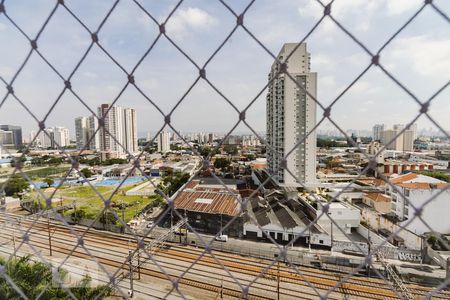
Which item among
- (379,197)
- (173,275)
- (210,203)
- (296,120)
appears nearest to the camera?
(173,275)

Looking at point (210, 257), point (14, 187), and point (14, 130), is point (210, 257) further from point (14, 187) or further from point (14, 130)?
point (14, 187)

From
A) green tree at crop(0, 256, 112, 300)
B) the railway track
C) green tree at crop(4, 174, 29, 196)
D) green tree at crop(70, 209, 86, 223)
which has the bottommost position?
the railway track

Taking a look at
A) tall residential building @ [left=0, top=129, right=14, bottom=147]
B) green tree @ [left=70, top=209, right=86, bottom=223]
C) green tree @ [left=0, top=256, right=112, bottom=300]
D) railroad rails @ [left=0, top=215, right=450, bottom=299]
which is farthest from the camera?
green tree @ [left=70, top=209, right=86, bottom=223]

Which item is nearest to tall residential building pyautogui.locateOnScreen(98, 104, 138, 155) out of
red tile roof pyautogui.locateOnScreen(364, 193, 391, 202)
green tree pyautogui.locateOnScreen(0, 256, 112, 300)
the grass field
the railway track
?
the grass field

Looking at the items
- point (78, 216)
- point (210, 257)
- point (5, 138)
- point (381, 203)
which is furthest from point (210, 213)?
point (381, 203)

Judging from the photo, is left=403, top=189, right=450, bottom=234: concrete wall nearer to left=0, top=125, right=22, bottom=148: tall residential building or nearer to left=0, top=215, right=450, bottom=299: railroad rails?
left=0, top=215, right=450, bottom=299: railroad rails

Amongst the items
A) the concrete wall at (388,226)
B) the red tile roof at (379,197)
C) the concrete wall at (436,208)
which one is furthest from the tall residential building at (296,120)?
the concrete wall at (436,208)

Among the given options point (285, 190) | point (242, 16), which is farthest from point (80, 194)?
point (242, 16)

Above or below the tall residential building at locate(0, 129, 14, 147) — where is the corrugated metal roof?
below

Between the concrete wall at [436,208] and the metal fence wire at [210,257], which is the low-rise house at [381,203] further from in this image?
the metal fence wire at [210,257]
